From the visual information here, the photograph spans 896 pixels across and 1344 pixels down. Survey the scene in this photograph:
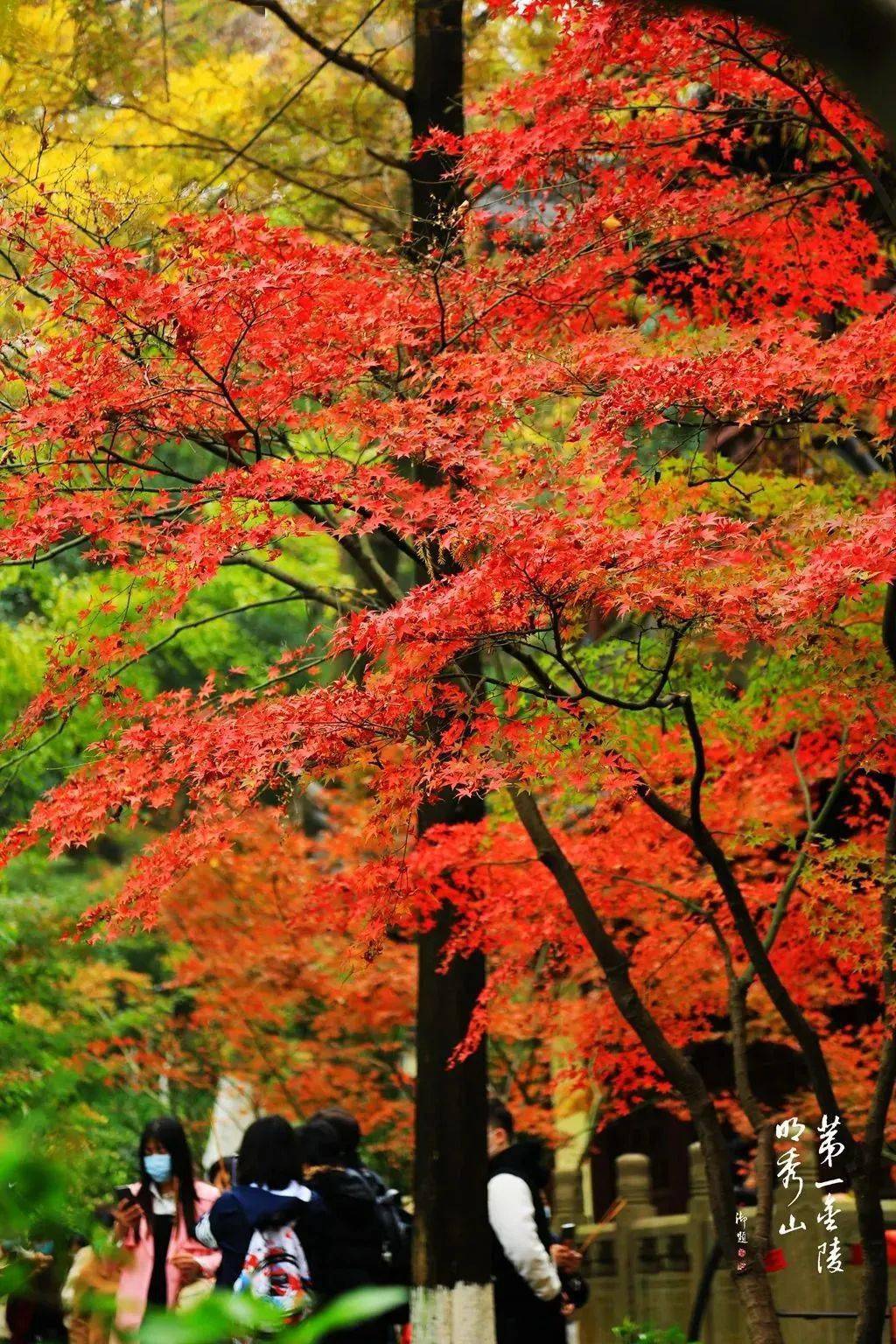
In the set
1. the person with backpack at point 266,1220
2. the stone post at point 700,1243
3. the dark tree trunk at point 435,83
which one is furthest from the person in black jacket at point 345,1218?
the dark tree trunk at point 435,83

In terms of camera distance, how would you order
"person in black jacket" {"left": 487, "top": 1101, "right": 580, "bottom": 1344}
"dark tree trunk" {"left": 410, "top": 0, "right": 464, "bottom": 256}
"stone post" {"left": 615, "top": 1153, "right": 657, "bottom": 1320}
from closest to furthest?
"person in black jacket" {"left": 487, "top": 1101, "right": 580, "bottom": 1344} < "dark tree trunk" {"left": 410, "top": 0, "right": 464, "bottom": 256} < "stone post" {"left": 615, "top": 1153, "right": 657, "bottom": 1320}

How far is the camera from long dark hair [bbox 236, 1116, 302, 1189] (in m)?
6.72

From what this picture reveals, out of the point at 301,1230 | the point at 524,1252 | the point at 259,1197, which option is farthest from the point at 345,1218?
the point at 524,1252

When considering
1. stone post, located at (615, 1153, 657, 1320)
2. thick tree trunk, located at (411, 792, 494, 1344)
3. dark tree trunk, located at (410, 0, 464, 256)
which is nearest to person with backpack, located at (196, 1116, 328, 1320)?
thick tree trunk, located at (411, 792, 494, 1344)

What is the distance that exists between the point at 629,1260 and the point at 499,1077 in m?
4.34

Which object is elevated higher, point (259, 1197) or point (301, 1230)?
point (259, 1197)

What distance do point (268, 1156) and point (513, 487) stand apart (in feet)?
10.0

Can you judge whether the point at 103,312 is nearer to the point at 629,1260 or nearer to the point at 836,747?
the point at 836,747

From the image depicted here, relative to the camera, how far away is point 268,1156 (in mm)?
6723

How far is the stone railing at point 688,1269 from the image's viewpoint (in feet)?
35.5

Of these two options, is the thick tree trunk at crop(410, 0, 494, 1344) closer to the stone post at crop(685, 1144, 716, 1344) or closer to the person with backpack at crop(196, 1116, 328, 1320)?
the stone post at crop(685, 1144, 716, 1344)

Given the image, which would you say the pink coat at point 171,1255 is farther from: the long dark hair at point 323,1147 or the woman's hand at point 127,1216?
the long dark hair at point 323,1147

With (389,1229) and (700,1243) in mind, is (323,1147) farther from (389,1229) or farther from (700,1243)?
(700,1243)

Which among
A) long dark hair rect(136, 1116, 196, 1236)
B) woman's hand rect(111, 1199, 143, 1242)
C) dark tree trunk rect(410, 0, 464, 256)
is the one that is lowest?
woman's hand rect(111, 1199, 143, 1242)
